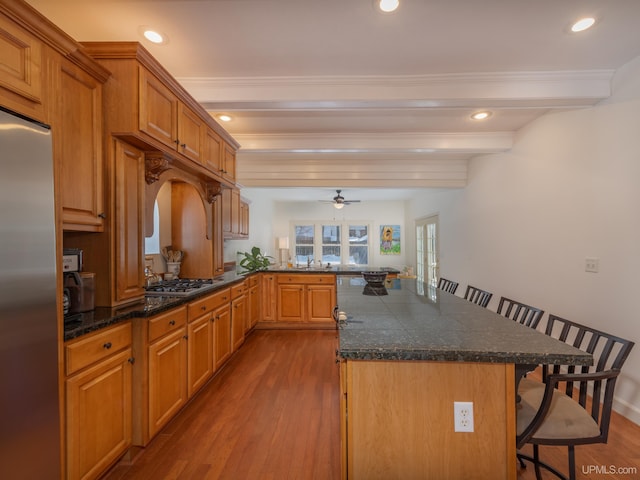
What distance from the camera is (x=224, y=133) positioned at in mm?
3039

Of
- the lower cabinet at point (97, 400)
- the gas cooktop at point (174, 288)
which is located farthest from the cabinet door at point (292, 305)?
the lower cabinet at point (97, 400)

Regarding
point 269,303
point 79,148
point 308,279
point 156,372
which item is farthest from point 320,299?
point 79,148

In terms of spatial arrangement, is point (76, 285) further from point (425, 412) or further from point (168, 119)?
point (425, 412)

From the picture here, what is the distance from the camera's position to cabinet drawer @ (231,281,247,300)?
323 cm

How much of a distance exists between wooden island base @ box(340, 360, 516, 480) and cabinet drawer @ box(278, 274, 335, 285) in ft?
10.2

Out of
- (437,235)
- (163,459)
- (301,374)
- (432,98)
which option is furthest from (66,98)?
(437,235)

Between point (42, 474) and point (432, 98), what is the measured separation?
3.21 meters

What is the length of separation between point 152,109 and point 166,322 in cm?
142

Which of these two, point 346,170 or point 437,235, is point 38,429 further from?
point 437,235

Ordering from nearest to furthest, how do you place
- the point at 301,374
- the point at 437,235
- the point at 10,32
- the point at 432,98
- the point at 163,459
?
1. the point at 10,32
2. the point at 163,459
3. the point at 432,98
4. the point at 301,374
5. the point at 437,235

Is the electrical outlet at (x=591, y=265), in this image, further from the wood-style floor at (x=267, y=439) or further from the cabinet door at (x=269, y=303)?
the cabinet door at (x=269, y=303)

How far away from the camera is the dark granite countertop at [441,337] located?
1.18 m

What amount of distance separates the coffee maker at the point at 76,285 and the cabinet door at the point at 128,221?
134 millimetres

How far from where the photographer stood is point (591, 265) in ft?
8.02
